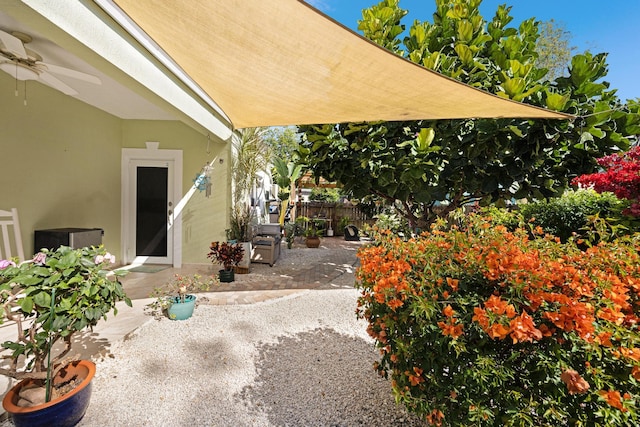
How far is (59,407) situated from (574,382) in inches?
112

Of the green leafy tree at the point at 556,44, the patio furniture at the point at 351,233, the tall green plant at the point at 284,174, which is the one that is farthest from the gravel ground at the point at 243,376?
the green leafy tree at the point at 556,44

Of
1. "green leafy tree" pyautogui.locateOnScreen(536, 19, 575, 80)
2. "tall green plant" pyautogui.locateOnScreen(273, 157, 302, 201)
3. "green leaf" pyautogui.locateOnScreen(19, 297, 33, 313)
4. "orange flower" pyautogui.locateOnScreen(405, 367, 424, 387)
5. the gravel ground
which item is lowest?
the gravel ground

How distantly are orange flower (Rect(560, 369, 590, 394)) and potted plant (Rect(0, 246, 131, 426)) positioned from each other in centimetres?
259

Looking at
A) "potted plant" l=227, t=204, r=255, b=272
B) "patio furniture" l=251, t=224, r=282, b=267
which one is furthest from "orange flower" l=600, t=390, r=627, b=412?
"patio furniture" l=251, t=224, r=282, b=267

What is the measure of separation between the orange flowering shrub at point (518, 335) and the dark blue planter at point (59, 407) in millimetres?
2106

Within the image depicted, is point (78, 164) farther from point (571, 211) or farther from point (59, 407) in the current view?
point (571, 211)

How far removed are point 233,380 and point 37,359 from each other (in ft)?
4.52

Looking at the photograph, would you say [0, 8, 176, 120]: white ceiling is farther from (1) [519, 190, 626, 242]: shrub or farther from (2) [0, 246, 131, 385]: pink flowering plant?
(1) [519, 190, 626, 242]: shrub

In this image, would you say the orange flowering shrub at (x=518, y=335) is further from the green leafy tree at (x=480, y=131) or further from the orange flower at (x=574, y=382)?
the green leafy tree at (x=480, y=131)

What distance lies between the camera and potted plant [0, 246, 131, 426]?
167 cm

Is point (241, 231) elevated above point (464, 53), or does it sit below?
below

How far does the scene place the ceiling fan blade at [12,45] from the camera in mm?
2445

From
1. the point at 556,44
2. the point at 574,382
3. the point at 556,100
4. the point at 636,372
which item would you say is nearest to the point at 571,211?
the point at 556,100

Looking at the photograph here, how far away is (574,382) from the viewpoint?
1.16 m
